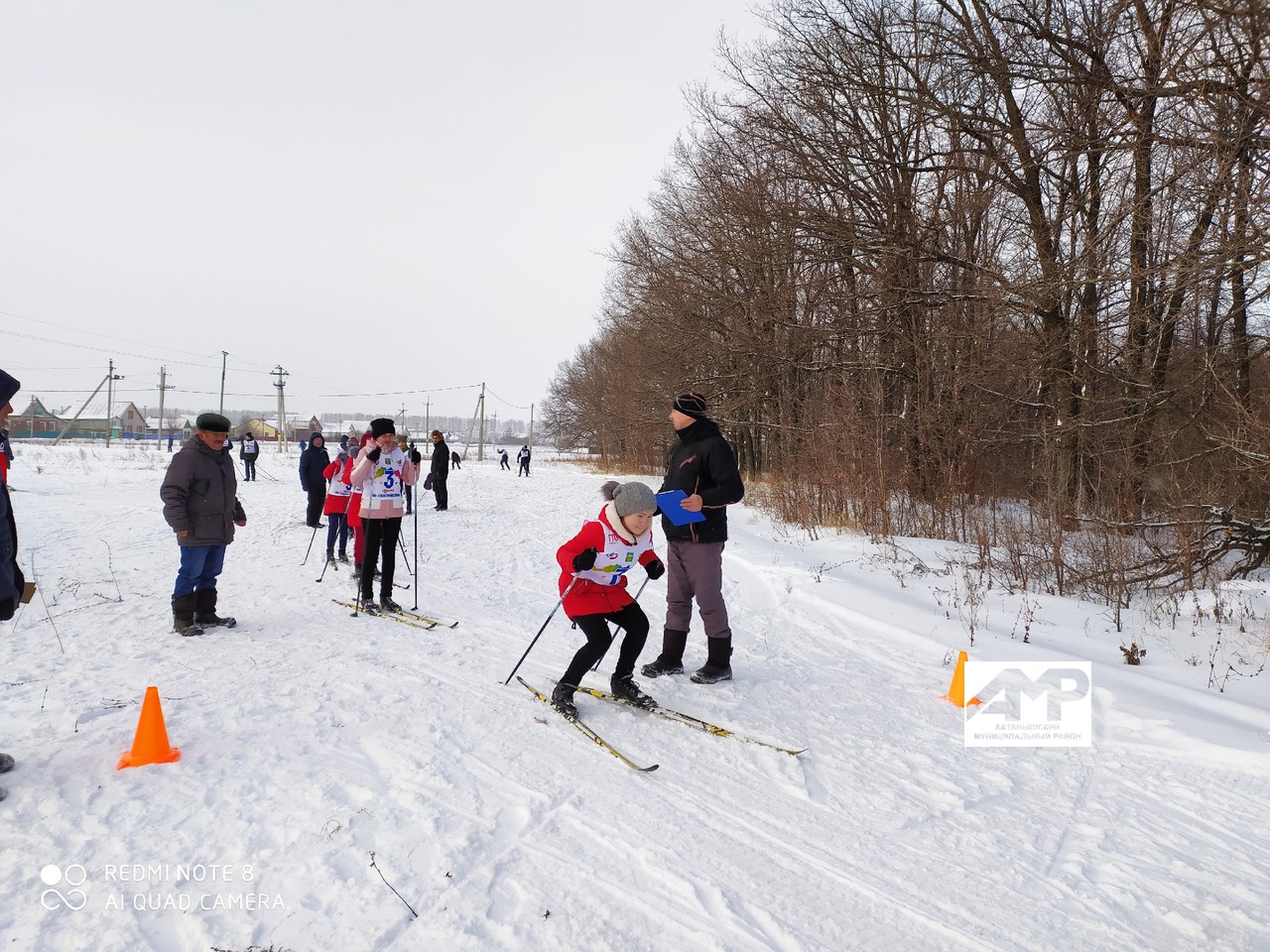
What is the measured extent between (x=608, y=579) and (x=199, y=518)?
12.9ft

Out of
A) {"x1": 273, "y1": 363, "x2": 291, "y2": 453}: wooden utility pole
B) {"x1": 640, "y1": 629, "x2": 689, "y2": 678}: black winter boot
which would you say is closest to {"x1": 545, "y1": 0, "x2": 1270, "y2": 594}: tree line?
{"x1": 640, "y1": 629, "x2": 689, "y2": 678}: black winter boot

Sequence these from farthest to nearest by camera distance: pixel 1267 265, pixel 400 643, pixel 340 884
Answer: pixel 1267 265
pixel 400 643
pixel 340 884

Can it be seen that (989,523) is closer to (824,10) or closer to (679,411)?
(679,411)

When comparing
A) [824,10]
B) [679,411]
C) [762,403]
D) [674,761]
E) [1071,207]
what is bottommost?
[674,761]

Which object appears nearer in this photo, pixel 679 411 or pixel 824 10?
pixel 679 411

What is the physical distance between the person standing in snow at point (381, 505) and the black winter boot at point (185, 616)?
1.47 meters

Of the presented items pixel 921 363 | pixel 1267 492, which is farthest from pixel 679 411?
pixel 921 363

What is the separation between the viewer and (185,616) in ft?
19.1

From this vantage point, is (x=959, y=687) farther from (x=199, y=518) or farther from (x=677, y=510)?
(x=199, y=518)

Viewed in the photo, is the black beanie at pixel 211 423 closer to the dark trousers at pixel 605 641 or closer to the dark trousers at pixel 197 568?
the dark trousers at pixel 197 568

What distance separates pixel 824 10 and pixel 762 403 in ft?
35.2

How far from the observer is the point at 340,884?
8.41ft

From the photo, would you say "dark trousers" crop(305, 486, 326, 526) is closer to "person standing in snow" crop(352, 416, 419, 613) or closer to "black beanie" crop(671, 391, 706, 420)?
"person standing in snow" crop(352, 416, 419, 613)
